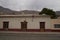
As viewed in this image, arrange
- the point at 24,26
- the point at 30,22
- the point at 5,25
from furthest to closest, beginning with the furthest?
the point at 5,25, the point at 30,22, the point at 24,26

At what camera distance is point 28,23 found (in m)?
40.1

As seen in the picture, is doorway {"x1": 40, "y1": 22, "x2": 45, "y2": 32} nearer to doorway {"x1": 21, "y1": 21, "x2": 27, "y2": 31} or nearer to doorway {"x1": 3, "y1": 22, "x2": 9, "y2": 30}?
doorway {"x1": 21, "y1": 21, "x2": 27, "y2": 31}

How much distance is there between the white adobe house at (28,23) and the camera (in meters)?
39.6

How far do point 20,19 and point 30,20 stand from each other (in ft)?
7.40

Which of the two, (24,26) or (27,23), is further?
(27,23)

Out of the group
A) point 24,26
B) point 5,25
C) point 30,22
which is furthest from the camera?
point 5,25

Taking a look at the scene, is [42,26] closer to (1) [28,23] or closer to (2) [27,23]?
(1) [28,23]

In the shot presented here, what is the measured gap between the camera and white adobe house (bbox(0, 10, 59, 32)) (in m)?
39.6

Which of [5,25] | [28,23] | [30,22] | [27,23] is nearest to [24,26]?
[27,23]

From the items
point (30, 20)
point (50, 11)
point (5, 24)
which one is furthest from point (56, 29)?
point (50, 11)

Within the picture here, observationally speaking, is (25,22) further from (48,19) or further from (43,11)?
(43,11)

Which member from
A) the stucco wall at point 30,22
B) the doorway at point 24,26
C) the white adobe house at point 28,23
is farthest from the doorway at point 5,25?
the doorway at point 24,26

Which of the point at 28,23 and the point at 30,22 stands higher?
the point at 30,22

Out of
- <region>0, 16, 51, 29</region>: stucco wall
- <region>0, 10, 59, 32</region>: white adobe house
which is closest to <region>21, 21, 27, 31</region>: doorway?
<region>0, 10, 59, 32</region>: white adobe house
